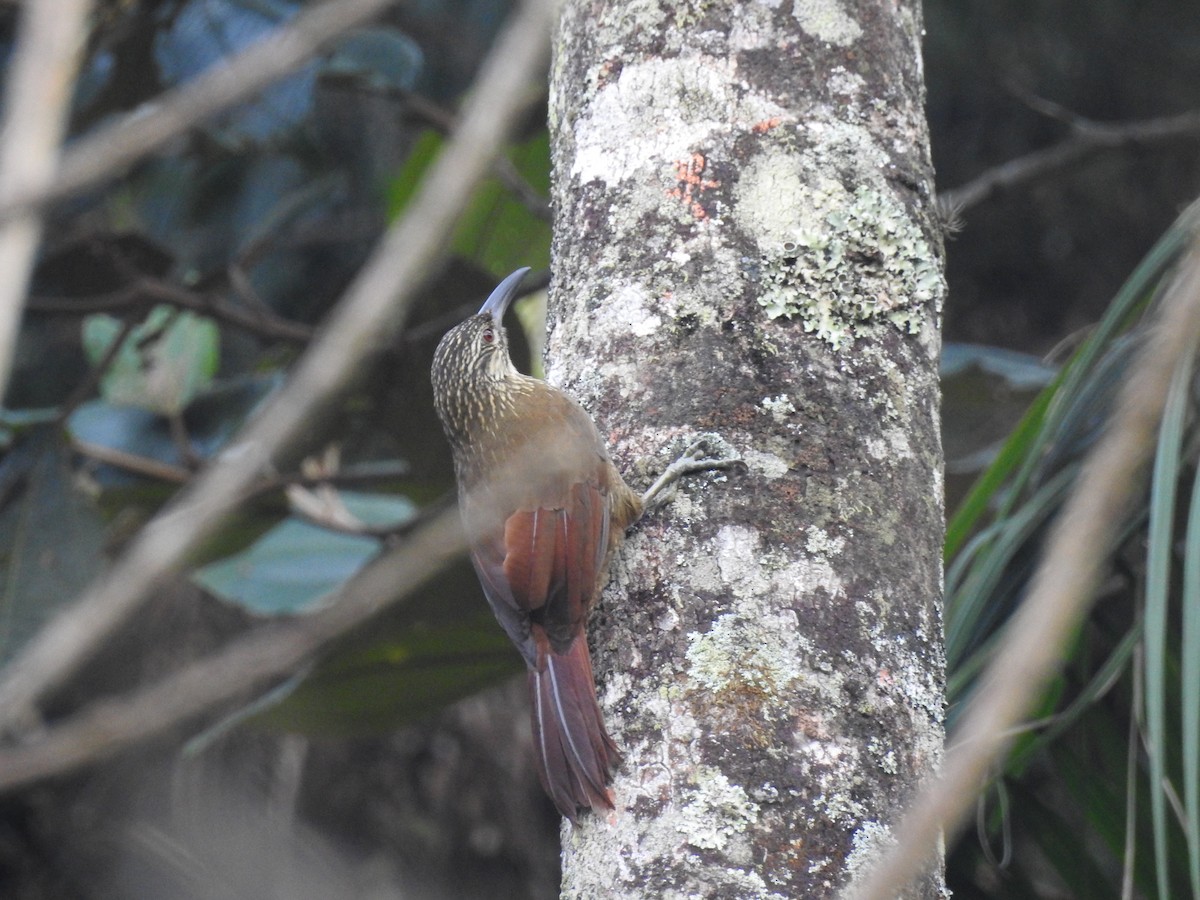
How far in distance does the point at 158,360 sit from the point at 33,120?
11.2ft

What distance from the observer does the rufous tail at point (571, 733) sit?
1.54 meters

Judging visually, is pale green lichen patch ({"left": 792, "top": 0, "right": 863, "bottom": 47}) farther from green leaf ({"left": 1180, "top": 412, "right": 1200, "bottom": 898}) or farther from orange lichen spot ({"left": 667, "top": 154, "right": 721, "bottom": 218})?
green leaf ({"left": 1180, "top": 412, "right": 1200, "bottom": 898})

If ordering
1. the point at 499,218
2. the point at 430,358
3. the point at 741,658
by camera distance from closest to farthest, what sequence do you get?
1. the point at 741,658
2. the point at 430,358
3. the point at 499,218

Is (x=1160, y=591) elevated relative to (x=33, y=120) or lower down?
lower down

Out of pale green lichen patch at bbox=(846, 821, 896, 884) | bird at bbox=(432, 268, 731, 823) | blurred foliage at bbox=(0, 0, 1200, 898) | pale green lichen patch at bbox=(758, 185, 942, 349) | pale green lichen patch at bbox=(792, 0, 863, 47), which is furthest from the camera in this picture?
blurred foliage at bbox=(0, 0, 1200, 898)

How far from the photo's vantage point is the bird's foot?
1653mm

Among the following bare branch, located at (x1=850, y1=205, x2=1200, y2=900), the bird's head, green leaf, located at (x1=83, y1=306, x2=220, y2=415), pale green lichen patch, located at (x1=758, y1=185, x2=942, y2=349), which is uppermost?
bare branch, located at (x1=850, y1=205, x2=1200, y2=900)

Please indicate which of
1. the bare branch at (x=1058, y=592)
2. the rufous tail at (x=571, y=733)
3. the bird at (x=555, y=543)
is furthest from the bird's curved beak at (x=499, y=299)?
the bare branch at (x=1058, y=592)

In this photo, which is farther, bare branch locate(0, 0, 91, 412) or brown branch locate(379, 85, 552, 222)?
brown branch locate(379, 85, 552, 222)

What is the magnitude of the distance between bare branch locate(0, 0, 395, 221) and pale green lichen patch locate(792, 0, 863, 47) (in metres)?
1.28

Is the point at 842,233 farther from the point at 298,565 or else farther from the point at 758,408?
the point at 298,565

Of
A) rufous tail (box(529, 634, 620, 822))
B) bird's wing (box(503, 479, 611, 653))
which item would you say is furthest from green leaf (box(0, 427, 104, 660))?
rufous tail (box(529, 634, 620, 822))

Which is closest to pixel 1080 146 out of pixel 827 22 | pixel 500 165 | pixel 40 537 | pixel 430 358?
pixel 500 165

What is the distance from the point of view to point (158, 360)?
3.91 meters
